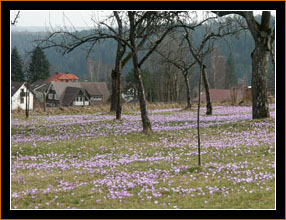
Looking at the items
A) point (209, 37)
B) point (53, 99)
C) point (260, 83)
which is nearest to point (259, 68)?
point (260, 83)

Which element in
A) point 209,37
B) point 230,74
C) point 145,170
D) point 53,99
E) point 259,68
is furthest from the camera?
point 230,74

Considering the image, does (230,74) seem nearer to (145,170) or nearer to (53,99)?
(53,99)

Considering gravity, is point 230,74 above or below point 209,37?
above

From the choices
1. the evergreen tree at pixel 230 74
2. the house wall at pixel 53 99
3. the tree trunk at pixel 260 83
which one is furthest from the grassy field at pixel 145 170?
the evergreen tree at pixel 230 74

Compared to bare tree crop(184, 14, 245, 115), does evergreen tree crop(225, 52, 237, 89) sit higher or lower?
higher

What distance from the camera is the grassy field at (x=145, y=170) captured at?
25.0 feet

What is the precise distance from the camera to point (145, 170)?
1042 centimetres

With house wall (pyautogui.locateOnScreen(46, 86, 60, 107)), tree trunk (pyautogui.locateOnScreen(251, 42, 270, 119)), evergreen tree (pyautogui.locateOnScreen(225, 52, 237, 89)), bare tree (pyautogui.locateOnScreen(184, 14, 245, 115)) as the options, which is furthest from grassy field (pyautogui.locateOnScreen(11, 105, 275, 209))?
evergreen tree (pyautogui.locateOnScreen(225, 52, 237, 89))

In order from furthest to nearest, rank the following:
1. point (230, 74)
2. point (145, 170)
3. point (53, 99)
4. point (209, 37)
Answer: point (230, 74)
point (53, 99)
point (209, 37)
point (145, 170)

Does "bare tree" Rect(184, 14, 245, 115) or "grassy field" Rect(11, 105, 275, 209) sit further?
"bare tree" Rect(184, 14, 245, 115)

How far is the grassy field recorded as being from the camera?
7.61 m

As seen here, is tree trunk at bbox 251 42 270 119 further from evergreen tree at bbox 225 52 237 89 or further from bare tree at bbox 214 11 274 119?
evergreen tree at bbox 225 52 237 89

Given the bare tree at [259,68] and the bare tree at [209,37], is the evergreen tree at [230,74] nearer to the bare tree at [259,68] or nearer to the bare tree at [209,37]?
the bare tree at [209,37]

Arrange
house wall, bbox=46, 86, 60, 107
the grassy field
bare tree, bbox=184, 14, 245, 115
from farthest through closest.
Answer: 1. house wall, bbox=46, 86, 60, 107
2. bare tree, bbox=184, 14, 245, 115
3. the grassy field
